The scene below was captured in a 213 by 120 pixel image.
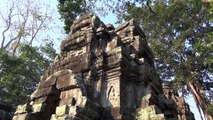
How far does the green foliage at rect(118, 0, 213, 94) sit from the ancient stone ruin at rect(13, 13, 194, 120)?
21.8 ft

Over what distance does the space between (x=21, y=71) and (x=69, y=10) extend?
4.58 meters

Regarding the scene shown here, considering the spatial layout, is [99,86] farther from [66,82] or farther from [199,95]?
[199,95]

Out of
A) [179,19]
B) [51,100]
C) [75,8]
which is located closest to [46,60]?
[75,8]

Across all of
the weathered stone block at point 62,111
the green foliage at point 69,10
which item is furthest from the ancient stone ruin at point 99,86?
the green foliage at point 69,10

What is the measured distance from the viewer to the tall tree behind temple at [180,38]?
41.2 ft

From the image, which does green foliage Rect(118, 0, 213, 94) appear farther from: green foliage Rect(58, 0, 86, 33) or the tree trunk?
green foliage Rect(58, 0, 86, 33)

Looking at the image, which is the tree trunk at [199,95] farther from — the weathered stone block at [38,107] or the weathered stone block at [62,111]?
the weathered stone block at [62,111]

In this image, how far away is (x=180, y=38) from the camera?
13094mm

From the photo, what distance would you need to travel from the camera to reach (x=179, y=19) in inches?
546

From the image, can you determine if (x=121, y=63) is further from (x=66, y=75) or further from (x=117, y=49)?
(x=66, y=75)

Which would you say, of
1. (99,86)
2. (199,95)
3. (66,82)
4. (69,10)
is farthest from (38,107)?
(69,10)

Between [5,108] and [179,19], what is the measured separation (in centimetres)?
965

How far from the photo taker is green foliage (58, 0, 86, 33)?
48.4 ft

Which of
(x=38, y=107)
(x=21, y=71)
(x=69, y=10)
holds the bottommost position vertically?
(x=38, y=107)
